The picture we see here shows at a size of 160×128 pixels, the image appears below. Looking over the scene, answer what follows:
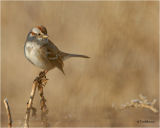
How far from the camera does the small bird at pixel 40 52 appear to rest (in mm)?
3078

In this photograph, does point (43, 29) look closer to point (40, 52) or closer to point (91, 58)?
point (40, 52)

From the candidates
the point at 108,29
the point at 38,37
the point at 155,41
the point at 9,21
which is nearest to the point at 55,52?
→ the point at 38,37

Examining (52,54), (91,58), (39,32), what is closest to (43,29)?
(39,32)

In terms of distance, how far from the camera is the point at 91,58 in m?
4.37

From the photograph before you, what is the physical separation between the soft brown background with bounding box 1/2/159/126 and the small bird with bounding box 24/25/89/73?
764 mm

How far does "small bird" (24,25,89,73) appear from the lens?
121 inches

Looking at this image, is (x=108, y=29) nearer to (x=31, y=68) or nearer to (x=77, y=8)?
(x=77, y=8)

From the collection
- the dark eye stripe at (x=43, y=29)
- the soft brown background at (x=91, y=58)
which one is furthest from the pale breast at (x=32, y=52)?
the soft brown background at (x=91, y=58)

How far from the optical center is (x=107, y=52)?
4.27m

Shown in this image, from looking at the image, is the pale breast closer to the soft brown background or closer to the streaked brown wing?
the streaked brown wing

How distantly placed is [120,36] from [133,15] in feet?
1.07

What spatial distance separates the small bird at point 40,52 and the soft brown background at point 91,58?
0.76 meters

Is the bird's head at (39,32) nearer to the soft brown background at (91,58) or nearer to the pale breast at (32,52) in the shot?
the pale breast at (32,52)

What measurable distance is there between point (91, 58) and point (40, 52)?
1.30 meters
